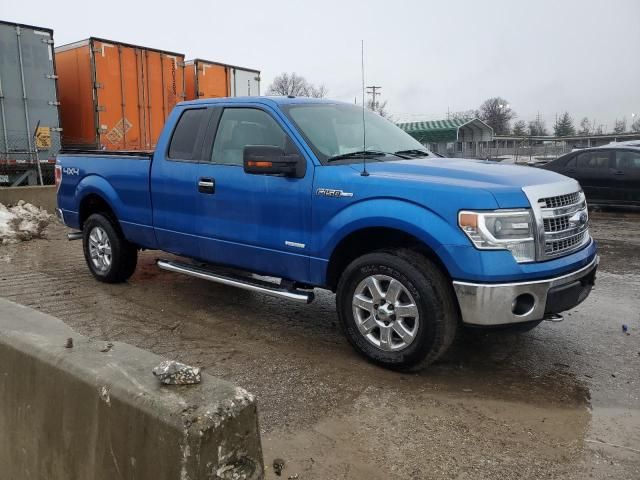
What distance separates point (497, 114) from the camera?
98812mm

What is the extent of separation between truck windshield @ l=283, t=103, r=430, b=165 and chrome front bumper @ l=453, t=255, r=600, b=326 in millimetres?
1491

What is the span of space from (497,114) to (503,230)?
102 m

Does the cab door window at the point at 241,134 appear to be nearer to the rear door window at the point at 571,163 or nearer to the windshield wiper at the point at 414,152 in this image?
the windshield wiper at the point at 414,152

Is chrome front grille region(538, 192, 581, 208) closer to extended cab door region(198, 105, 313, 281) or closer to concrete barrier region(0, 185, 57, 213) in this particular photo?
extended cab door region(198, 105, 313, 281)

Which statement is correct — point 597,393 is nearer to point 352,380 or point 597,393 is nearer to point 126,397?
point 352,380

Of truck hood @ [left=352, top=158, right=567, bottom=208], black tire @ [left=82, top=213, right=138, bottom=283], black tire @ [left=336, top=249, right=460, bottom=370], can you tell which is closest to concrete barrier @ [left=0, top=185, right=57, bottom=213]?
black tire @ [left=82, top=213, right=138, bottom=283]

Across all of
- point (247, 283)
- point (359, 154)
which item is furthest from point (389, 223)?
point (247, 283)

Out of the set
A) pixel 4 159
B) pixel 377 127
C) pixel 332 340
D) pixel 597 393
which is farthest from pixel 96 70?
pixel 597 393

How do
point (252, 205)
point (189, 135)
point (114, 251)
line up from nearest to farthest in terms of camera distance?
point (252, 205) → point (189, 135) → point (114, 251)

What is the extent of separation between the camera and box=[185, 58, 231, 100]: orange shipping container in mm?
14258

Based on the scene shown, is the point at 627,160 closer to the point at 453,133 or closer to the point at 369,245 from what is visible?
the point at 369,245

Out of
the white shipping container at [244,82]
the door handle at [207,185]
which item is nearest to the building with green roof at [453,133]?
the white shipping container at [244,82]

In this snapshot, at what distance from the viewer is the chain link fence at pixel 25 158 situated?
462 inches

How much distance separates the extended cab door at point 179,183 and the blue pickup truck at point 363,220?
16 millimetres
